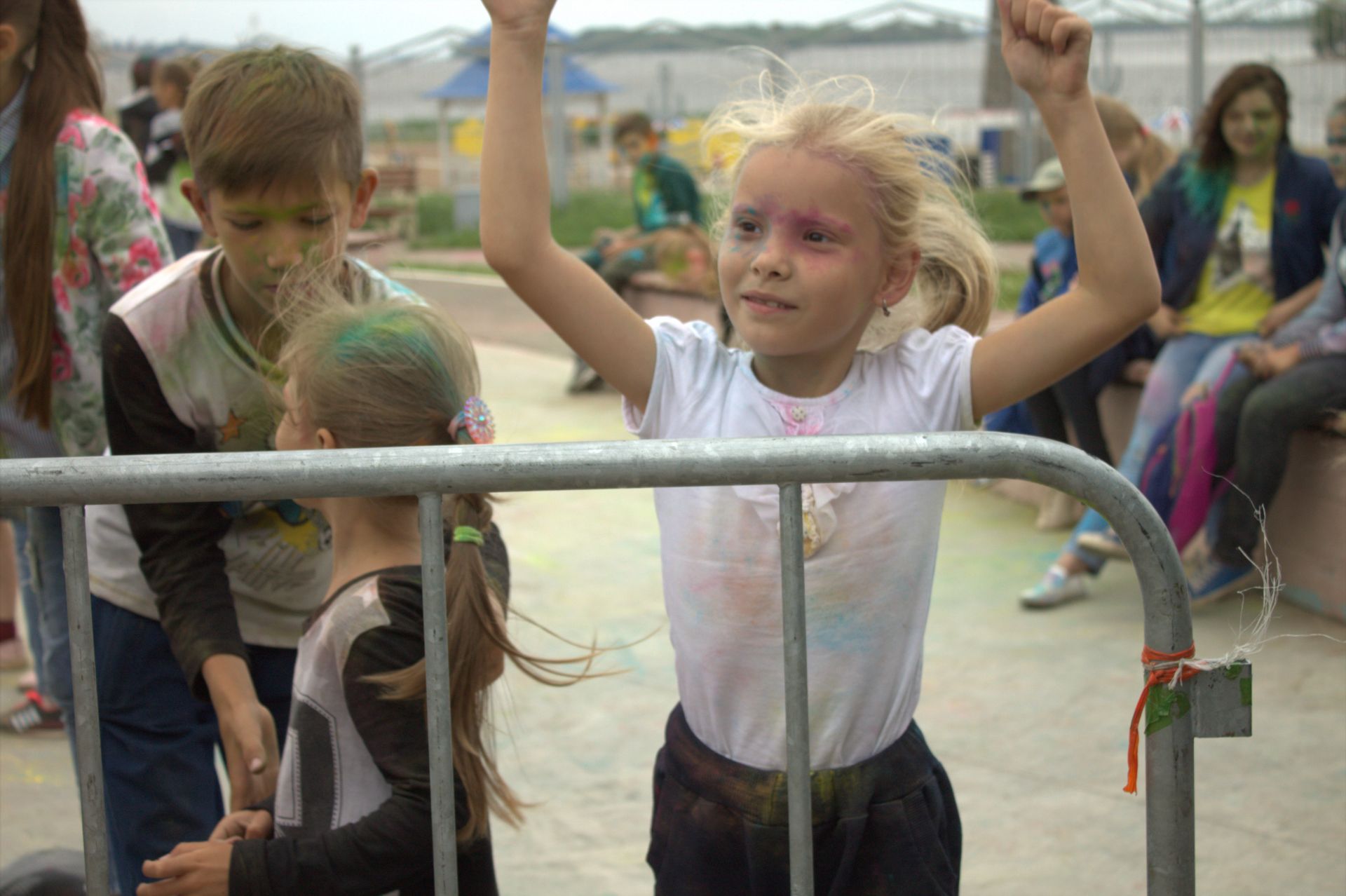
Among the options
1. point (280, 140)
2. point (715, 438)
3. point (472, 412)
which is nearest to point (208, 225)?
point (280, 140)

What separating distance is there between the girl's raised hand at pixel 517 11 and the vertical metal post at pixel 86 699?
2.45 feet

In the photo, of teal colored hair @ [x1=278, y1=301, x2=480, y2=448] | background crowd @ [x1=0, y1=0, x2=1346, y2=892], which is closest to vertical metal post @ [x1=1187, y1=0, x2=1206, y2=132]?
background crowd @ [x1=0, y1=0, x2=1346, y2=892]

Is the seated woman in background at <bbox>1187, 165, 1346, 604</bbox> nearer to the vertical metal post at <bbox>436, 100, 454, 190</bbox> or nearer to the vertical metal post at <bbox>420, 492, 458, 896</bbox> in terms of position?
the vertical metal post at <bbox>420, 492, 458, 896</bbox>

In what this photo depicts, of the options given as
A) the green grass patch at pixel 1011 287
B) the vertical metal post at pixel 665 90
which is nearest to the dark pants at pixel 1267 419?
the green grass patch at pixel 1011 287

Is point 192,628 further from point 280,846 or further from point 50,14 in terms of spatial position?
point 50,14

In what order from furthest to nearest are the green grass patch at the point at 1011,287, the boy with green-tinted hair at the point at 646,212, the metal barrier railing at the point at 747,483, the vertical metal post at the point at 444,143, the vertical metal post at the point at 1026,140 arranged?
the vertical metal post at the point at 444,143, the vertical metal post at the point at 1026,140, the green grass patch at the point at 1011,287, the boy with green-tinted hair at the point at 646,212, the metal barrier railing at the point at 747,483

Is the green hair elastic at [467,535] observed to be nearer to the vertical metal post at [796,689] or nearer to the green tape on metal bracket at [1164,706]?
the vertical metal post at [796,689]

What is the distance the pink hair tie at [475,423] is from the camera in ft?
5.89

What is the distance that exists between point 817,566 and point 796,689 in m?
0.26

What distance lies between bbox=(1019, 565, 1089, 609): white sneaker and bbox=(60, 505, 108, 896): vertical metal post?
3.34 m

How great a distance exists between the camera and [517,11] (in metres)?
1.60

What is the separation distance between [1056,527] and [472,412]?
3792 mm

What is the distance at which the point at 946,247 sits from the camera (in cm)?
191

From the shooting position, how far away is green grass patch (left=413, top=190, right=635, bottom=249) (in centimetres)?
1525
